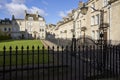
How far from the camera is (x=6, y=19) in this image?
328 ft

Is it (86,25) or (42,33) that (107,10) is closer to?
(86,25)

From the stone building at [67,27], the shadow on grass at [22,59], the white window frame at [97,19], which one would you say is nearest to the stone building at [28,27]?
the stone building at [67,27]

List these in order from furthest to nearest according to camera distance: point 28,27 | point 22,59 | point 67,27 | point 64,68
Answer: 1. point 28,27
2. point 67,27
3. point 64,68
4. point 22,59

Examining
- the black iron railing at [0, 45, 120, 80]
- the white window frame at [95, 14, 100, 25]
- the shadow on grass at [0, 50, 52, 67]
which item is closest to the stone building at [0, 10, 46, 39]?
the white window frame at [95, 14, 100, 25]

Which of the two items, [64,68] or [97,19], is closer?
[64,68]

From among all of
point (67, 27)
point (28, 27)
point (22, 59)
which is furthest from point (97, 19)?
point (28, 27)

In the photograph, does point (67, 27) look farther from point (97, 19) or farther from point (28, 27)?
point (28, 27)

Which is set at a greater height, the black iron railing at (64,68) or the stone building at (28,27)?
the stone building at (28,27)

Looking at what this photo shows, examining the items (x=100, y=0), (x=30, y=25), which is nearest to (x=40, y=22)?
(x=30, y=25)

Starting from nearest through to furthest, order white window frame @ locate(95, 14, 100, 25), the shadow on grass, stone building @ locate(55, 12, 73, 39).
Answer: the shadow on grass, white window frame @ locate(95, 14, 100, 25), stone building @ locate(55, 12, 73, 39)

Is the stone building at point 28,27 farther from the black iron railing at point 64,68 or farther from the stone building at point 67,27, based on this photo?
the black iron railing at point 64,68

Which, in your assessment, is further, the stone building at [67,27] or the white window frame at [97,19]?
the stone building at [67,27]

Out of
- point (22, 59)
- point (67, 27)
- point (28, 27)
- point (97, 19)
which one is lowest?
point (22, 59)

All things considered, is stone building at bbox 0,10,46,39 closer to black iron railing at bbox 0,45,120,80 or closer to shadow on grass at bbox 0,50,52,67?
shadow on grass at bbox 0,50,52,67
